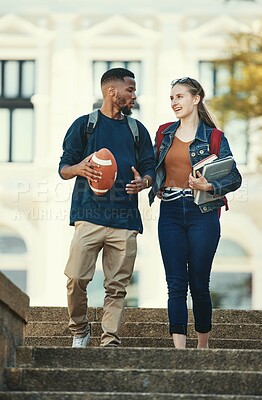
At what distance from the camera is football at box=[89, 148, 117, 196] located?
8750mm

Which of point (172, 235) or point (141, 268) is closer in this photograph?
point (172, 235)

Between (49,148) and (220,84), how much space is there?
11.5 ft

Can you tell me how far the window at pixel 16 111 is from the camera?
28.7 metres

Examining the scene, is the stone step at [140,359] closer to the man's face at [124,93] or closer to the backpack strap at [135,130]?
the backpack strap at [135,130]

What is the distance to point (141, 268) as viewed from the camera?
93.5 ft

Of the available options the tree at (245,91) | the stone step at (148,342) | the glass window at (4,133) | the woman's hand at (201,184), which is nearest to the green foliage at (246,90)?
the tree at (245,91)

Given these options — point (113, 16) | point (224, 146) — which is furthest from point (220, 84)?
point (224, 146)

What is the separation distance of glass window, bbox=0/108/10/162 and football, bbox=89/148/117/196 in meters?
20.1

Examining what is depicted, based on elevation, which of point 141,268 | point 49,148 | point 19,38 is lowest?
point 141,268

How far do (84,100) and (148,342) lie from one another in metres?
19.3

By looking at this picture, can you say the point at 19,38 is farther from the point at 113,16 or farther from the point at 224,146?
the point at 224,146

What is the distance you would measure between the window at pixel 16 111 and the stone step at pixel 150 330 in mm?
18755

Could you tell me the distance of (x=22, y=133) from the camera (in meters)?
29.2

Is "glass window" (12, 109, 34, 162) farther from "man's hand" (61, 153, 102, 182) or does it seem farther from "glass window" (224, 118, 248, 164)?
"man's hand" (61, 153, 102, 182)
